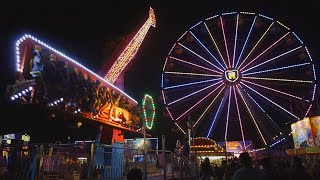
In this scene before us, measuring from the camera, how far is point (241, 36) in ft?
98.4

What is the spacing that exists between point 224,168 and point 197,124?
660 inches

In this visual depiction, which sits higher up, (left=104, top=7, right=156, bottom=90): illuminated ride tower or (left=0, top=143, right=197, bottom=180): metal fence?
(left=104, top=7, right=156, bottom=90): illuminated ride tower

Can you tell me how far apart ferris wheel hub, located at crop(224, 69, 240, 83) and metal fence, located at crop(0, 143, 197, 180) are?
20.0 m

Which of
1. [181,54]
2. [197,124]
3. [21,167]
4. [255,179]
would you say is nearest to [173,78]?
[181,54]

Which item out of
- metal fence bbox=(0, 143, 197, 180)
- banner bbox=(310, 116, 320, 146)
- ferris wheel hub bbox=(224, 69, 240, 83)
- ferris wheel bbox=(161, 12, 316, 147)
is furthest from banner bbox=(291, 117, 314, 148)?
metal fence bbox=(0, 143, 197, 180)

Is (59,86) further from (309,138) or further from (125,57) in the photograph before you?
(309,138)

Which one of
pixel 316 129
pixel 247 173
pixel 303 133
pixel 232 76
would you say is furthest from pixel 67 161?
pixel 232 76

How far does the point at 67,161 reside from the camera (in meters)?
8.80

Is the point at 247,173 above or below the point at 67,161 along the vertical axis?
below

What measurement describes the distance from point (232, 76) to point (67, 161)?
70.9 ft

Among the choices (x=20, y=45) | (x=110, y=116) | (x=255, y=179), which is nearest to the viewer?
(x=255, y=179)

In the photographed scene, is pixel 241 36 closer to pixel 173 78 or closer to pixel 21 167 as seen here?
pixel 173 78

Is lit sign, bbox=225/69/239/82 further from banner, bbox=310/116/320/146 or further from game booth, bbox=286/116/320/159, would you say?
banner, bbox=310/116/320/146

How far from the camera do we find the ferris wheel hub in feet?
A: 92.9
